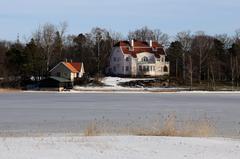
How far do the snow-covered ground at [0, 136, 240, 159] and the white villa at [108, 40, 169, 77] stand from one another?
256 ft

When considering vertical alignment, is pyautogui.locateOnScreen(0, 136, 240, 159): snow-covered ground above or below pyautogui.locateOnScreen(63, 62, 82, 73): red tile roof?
below

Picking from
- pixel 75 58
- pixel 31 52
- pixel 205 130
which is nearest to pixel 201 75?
pixel 75 58

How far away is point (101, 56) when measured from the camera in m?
90.9

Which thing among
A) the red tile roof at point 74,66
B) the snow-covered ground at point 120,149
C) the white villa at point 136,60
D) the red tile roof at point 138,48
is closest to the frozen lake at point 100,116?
the snow-covered ground at point 120,149

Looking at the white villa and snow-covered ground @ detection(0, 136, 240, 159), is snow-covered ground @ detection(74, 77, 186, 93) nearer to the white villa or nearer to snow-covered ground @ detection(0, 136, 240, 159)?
the white villa

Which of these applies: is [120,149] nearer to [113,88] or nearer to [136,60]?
[113,88]

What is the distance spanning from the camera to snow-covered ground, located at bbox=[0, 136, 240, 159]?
27.1 feet

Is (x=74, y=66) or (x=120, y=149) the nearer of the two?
(x=120, y=149)

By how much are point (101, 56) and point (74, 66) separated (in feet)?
28.6

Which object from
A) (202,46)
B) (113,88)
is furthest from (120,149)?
(202,46)

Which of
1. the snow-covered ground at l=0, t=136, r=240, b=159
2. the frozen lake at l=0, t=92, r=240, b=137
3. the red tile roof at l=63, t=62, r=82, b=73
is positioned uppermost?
the red tile roof at l=63, t=62, r=82, b=73

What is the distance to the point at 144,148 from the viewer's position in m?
9.16

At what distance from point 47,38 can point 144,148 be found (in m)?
77.0

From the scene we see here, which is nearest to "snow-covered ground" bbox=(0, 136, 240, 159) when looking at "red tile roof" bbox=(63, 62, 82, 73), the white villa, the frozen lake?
the frozen lake
